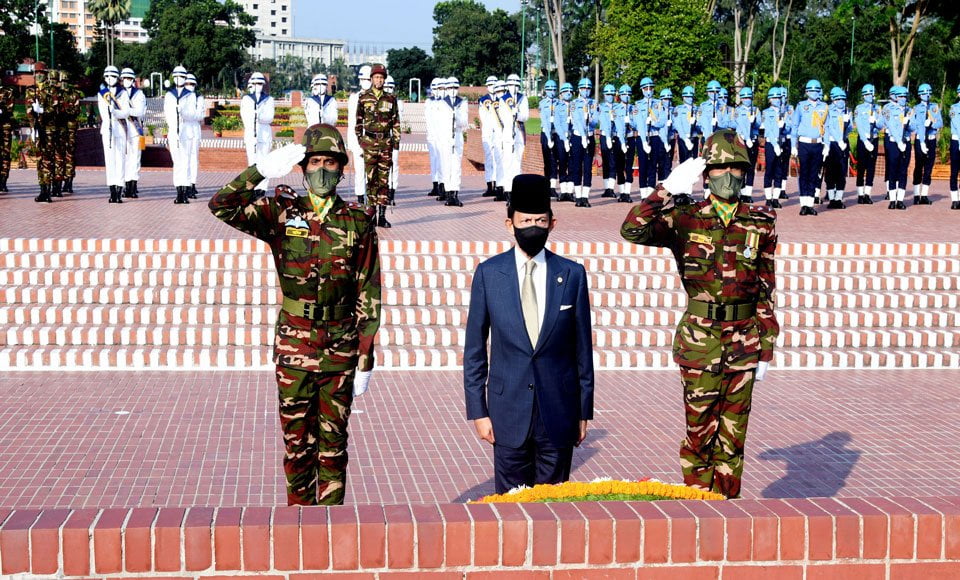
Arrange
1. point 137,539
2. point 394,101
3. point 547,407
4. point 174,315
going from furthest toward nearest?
point 394,101 < point 174,315 < point 547,407 < point 137,539

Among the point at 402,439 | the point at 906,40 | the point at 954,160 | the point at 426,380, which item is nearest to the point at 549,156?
the point at 954,160

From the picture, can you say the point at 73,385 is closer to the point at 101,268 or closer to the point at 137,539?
the point at 101,268

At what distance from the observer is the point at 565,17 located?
9019 cm

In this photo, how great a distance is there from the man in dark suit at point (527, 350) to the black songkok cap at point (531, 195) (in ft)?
0.15

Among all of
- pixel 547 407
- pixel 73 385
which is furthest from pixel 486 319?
pixel 73 385

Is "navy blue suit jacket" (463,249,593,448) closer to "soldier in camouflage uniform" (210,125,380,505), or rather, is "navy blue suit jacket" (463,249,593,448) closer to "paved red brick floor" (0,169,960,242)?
"soldier in camouflage uniform" (210,125,380,505)

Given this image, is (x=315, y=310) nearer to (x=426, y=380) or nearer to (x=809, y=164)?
(x=426, y=380)

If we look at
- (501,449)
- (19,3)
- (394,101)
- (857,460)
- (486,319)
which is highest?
(19,3)

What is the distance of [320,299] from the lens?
4.77 metres

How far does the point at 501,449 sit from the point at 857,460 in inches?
134

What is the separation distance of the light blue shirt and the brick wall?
1446 cm

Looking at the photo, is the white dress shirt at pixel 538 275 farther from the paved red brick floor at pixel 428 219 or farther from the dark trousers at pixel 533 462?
the paved red brick floor at pixel 428 219

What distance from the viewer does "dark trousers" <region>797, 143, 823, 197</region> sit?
1694cm

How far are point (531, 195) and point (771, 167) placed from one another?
14.7 meters
